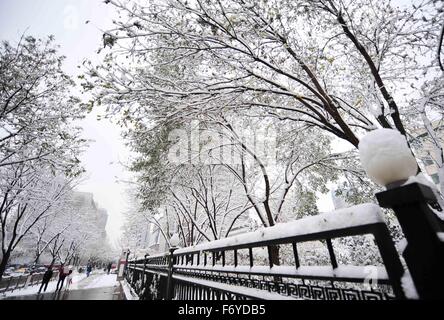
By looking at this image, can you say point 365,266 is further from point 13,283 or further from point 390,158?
point 13,283

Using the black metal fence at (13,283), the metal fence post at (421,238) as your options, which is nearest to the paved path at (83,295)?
the black metal fence at (13,283)

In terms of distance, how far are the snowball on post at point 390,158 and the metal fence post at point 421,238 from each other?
0.30 ft


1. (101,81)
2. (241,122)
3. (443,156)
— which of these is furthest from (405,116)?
(101,81)

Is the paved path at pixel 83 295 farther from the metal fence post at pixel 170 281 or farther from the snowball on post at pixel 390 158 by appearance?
the snowball on post at pixel 390 158

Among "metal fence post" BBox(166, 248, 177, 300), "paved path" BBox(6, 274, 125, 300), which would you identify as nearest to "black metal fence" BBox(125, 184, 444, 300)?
"metal fence post" BBox(166, 248, 177, 300)

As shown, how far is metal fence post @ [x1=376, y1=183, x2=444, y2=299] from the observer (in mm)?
1060

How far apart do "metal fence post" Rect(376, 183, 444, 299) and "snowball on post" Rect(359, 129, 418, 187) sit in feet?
0.30

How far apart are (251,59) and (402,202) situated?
441cm

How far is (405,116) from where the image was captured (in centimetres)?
698

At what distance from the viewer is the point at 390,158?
1.22m

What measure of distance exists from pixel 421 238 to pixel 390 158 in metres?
0.43

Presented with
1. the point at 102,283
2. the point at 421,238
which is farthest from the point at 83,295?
the point at 421,238

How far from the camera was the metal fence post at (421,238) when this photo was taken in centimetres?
106

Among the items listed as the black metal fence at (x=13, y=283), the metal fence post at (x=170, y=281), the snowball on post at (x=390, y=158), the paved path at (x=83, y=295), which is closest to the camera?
the snowball on post at (x=390, y=158)
